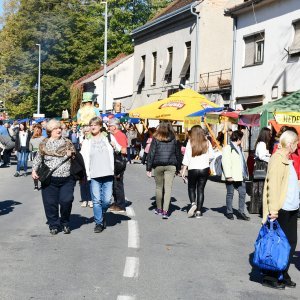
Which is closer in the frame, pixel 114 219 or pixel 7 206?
pixel 114 219

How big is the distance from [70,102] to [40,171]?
4848cm

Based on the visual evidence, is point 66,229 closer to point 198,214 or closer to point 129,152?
point 198,214

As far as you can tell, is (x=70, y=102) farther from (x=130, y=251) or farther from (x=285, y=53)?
(x=130, y=251)

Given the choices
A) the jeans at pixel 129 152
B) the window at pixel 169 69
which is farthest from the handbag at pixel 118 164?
the window at pixel 169 69

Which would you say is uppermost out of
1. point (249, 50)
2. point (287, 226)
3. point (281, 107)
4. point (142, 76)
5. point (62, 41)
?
point (62, 41)

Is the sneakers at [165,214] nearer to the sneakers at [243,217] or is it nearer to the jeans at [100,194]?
the sneakers at [243,217]

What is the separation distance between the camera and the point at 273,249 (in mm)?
6203

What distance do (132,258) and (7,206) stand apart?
546 centimetres

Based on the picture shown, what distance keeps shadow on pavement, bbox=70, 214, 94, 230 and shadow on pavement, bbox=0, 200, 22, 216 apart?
138cm

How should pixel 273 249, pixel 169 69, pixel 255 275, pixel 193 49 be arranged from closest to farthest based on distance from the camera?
1. pixel 273 249
2. pixel 255 275
3. pixel 193 49
4. pixel 169 69

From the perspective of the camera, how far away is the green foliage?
55156 mm

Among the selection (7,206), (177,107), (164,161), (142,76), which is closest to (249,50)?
(177,107)

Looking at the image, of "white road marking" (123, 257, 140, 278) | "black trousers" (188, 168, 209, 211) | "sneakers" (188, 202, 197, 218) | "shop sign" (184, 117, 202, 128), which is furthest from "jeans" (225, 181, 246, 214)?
"shop sign" (184, 117, 202, 128)

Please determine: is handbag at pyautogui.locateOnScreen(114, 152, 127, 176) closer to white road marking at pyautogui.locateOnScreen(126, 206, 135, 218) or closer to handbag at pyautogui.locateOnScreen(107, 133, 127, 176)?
handbag at pyautogui.locateOnScreen(107, 133, 127, 176)
